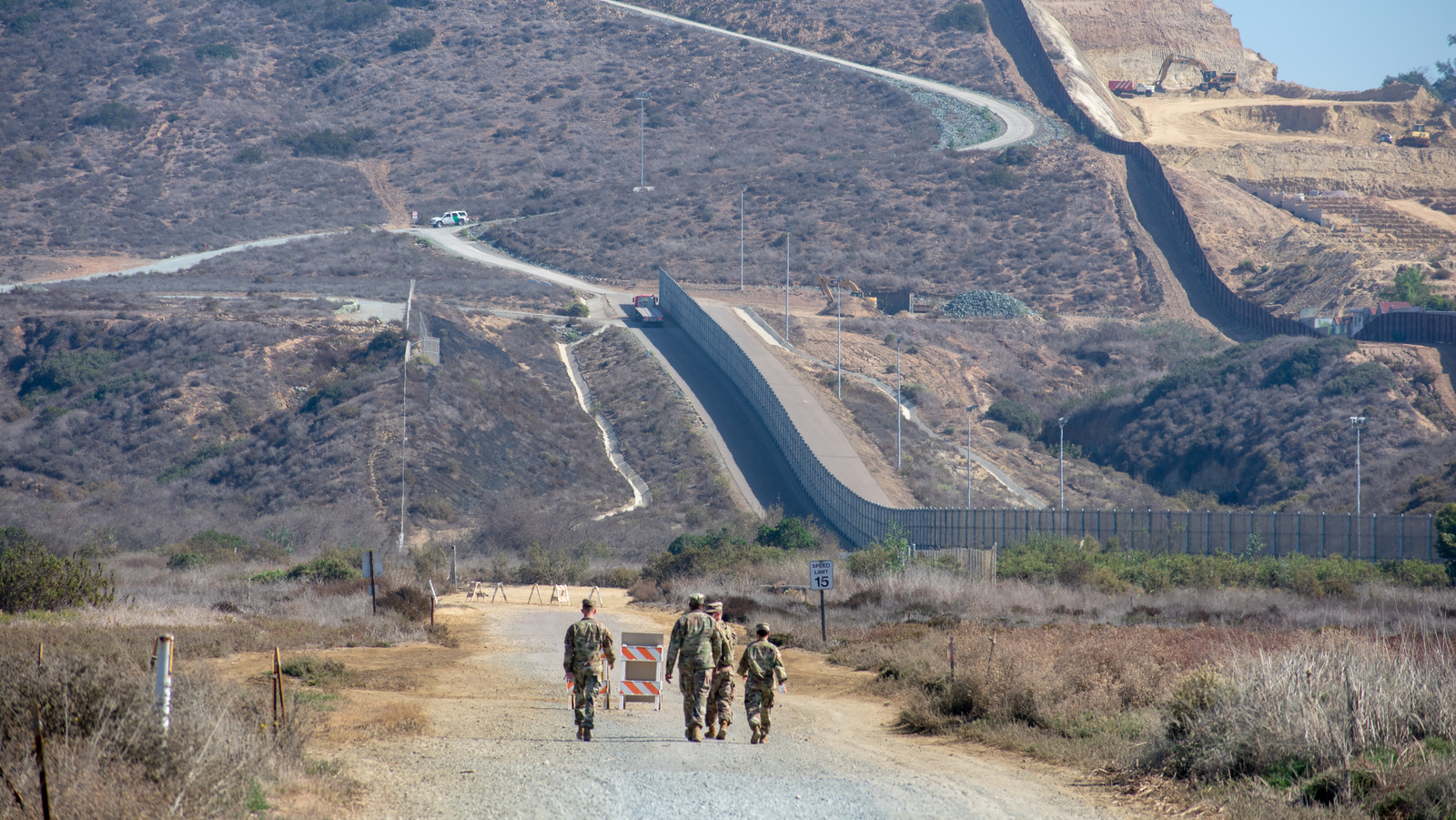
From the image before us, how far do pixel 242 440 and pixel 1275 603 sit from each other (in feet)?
142

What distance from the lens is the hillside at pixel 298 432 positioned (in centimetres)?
4616

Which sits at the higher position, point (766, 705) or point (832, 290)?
point (832, 290)

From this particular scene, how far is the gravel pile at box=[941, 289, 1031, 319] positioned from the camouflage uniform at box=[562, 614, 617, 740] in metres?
67.8

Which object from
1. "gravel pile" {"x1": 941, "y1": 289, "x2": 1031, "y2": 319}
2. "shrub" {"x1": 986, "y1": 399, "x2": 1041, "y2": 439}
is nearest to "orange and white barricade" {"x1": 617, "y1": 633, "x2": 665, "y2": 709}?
"shrub" {"x1": 986, "y1": 399, "x2": 1041, "y2": 439}

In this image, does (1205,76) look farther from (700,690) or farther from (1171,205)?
(700,690)

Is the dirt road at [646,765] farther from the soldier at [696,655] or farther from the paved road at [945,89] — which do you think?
the paved road at [945,89]

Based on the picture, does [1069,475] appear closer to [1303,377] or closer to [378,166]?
[1303,377]

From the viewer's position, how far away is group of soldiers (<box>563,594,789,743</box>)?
1368cm

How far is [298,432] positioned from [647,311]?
2741 cm

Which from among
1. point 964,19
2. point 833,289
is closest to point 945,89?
point 964,19

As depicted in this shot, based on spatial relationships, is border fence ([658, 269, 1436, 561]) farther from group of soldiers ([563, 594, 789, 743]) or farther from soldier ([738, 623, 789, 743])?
group of soldiers ([563, 594, 789, 743])

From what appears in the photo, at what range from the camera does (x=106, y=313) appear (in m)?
65.6

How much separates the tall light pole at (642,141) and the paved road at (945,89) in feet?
57.4

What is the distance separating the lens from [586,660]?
1376 centimetres
